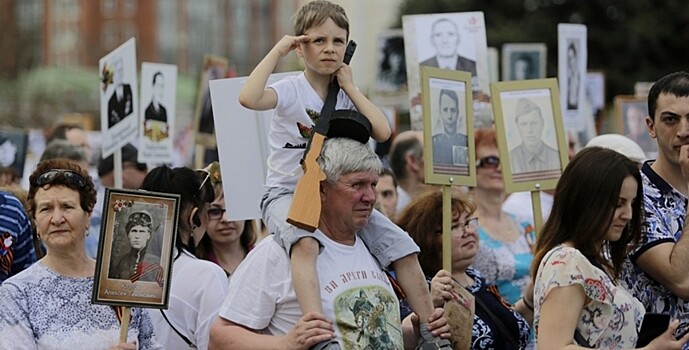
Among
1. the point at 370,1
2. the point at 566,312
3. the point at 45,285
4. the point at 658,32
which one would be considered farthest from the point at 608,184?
the point at 370,1

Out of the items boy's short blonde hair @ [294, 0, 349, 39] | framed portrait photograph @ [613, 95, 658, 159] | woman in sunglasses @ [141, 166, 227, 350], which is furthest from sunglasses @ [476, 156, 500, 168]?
boy's short blonde hair @ [294, 0, 349, 39]

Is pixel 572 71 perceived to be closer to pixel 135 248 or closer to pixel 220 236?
pixel 220 236

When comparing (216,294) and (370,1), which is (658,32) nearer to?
(370,1)

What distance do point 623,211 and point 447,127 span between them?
1.25 m

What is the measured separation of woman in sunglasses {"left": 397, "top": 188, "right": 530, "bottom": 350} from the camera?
6.24 m

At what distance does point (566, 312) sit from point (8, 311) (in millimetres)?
1980

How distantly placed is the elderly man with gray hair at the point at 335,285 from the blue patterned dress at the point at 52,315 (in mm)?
504

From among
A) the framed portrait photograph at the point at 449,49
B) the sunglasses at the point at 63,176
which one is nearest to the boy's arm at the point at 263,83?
the sunglasses at the point at 63,176

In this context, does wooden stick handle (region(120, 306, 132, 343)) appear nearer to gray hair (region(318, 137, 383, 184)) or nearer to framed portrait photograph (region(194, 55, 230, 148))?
gray hair (region(318, 137, 383, 184))

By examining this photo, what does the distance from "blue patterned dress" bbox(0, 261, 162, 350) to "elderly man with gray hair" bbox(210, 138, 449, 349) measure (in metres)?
0.50

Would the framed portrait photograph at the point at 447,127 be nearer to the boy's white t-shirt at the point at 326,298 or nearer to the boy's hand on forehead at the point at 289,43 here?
the boy's hand on forehead at the point at 289,43

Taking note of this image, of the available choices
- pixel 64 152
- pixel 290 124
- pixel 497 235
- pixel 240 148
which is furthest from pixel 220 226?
pixel 64 152

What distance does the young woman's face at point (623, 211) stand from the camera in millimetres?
5383

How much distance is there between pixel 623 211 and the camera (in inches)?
213
